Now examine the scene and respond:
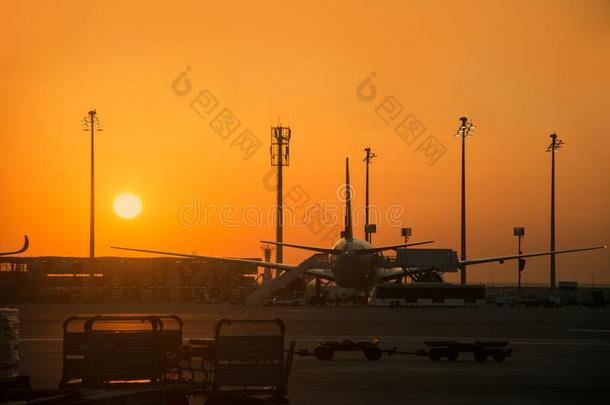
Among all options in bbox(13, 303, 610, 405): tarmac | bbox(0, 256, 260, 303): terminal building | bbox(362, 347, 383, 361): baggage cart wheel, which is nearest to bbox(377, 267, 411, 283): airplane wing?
bbox(0, 256, 260, 303): terminal building

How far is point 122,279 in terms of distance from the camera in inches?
4889

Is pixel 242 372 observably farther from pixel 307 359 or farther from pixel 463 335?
pixel 463 335

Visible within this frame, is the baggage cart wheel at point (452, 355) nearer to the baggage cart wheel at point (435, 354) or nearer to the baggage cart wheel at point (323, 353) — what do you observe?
the baggage cart wheel at point (435, 354)

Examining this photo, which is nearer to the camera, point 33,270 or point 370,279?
point 370,279

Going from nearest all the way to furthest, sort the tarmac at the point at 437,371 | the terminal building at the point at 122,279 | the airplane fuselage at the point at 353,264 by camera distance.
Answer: the tarmac at the point at 437,371 < the airplane fuselage at the point at 353,264 < the terminal building at the point at 122,279

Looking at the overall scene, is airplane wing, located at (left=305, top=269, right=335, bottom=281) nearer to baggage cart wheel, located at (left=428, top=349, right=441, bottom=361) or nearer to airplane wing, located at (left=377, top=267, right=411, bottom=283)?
airplane wing, located at (left=377, top=267, right=411, bottom=283)

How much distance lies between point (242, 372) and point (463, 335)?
27115 mm

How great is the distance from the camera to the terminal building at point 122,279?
378ft

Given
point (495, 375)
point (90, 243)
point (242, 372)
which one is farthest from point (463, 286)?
point (242, 372)

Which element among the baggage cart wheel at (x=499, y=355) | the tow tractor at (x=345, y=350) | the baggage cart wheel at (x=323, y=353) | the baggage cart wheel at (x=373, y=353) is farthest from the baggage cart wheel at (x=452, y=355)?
the baggage cart wheel at (x=323, y=353)

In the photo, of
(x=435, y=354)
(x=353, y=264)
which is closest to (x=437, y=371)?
(x=435, y=354)

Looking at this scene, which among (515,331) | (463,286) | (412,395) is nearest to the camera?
(412,395)

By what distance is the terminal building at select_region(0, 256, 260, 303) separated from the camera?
378ft

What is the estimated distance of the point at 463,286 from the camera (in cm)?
9150
